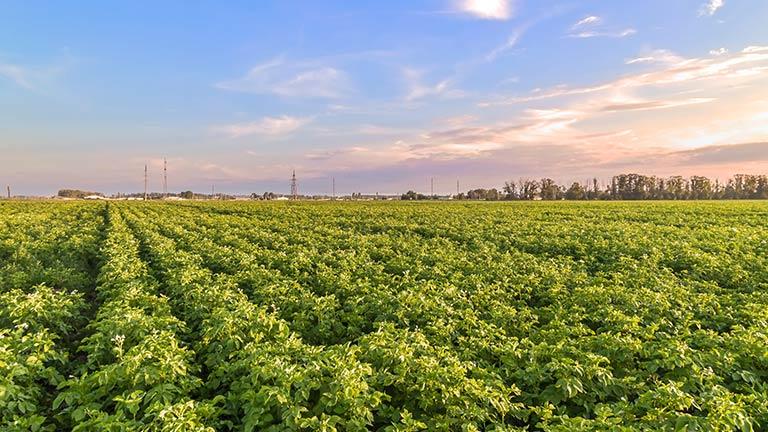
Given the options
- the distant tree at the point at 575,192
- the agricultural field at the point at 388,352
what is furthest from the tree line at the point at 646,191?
the agricultural field at the point at 388,352

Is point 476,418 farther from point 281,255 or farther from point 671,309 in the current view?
point 281,255

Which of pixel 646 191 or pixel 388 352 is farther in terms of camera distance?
pixel 646 191

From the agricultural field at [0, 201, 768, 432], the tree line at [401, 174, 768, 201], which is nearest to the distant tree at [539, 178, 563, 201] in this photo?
the tree line at [401, 174, 768, 201]

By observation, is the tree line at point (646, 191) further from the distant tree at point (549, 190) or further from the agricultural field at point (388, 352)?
the agricultural field at point (388, 352)

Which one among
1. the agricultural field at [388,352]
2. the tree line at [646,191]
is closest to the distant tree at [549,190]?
the tree line at [646,191]

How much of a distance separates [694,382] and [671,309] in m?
4.17

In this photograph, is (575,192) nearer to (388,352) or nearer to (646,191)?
(646,191)

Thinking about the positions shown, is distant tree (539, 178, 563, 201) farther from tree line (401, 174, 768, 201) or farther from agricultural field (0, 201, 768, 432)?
agricultural field (0, 201, 768, 432)

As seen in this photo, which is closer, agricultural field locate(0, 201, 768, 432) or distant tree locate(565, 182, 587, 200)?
agricultural field locate(0, 201, 768, 432)

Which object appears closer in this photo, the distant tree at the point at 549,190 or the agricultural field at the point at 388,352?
the agricultural field at the point at 388,352

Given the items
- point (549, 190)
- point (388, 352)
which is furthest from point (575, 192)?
point (388, 352)

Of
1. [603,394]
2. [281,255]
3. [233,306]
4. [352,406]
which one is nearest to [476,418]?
[352,406]

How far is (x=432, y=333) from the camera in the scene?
7.13 metres

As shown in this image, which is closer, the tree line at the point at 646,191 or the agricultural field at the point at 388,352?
the agricultural field at the point at 388,352
